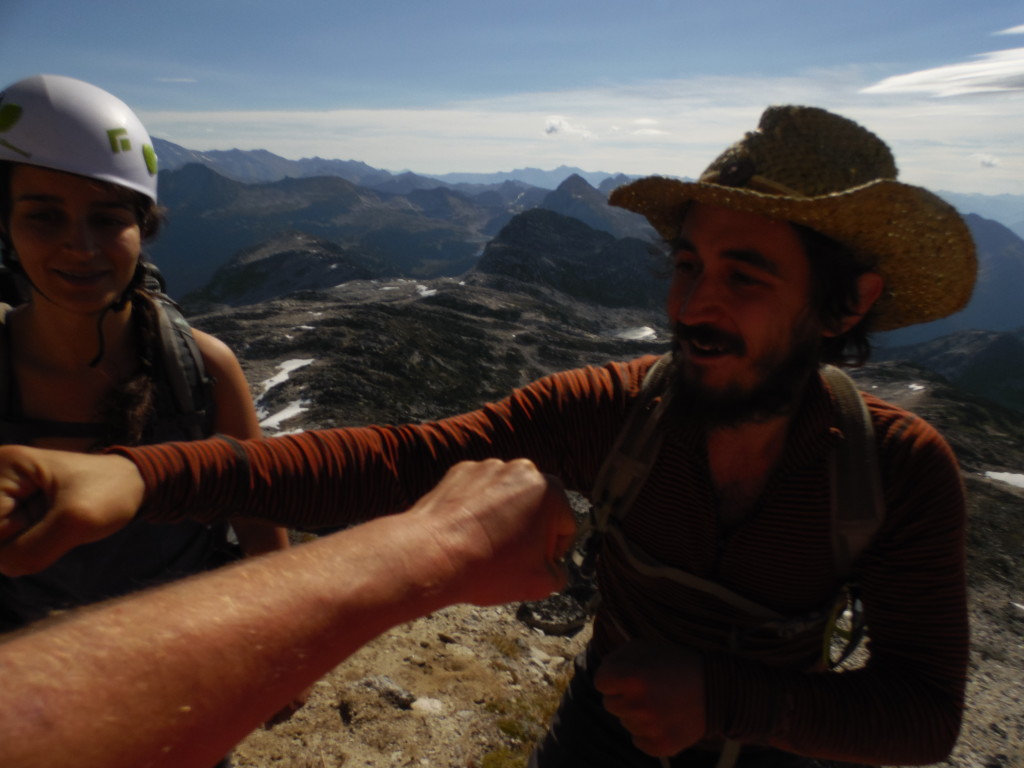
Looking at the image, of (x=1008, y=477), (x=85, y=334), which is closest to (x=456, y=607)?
(x=85, y=334)

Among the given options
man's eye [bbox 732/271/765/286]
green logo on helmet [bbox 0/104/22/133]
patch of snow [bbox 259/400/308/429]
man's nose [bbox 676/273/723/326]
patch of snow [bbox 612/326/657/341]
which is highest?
green logo on helmet [bbox 0/104/22/133]

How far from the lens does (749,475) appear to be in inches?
145

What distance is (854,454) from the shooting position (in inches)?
127

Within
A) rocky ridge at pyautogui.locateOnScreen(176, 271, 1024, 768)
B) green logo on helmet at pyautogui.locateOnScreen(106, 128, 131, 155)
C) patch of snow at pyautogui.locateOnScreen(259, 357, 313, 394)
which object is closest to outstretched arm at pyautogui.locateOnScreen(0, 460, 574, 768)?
green logo on helmet at pyautogui.locateOnScreen(106, 128, 131, 155)

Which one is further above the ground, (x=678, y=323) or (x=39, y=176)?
(x=39, y=176)

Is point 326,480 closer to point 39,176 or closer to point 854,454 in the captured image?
point 854,454

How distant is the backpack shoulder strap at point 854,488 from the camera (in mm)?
3080

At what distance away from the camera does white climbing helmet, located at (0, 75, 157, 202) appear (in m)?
4.11

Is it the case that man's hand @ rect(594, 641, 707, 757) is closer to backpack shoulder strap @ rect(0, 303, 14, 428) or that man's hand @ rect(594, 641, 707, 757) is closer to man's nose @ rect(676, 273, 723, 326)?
man's nose @ rect(676, 273, 723, 326)

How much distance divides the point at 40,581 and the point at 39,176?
2717mm

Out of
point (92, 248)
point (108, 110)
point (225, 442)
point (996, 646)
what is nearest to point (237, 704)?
point (225, 442)

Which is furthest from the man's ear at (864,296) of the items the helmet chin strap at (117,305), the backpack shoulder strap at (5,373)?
the backpack shoulder strap at (5,373)

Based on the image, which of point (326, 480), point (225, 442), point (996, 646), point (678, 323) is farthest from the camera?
point (996, 646)

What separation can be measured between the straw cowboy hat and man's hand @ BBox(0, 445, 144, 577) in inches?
129
